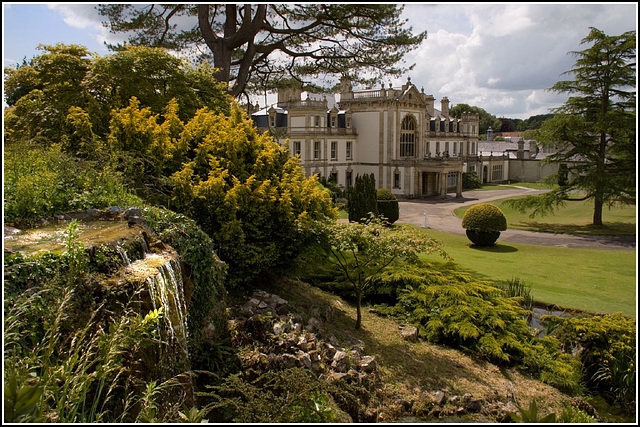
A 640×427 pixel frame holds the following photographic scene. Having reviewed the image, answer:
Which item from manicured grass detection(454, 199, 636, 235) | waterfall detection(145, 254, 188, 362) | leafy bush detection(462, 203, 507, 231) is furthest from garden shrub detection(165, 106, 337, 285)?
manicured grass detection(454, 199, 636, 235)

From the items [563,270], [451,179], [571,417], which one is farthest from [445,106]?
[571,417]

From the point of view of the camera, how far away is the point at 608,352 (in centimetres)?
907

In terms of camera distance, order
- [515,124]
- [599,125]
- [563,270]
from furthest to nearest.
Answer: [515,124] < [599,125] < [563,270]

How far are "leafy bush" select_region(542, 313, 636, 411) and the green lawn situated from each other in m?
2.65

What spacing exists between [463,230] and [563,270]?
969 centimetres

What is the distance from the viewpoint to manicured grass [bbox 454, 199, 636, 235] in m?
27.4

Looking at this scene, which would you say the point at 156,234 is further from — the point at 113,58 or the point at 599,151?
the point at 599,151

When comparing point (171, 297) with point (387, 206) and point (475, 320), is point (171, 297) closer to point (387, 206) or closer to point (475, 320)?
point (475, 320)

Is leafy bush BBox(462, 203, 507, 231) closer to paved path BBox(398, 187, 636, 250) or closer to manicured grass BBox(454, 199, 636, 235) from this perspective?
paved path BBox(398, 187, 636, 250)

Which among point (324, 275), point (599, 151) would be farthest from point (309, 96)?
point (324, 275)

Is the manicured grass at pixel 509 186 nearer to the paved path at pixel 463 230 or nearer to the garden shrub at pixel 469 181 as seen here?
the garden shrub at pixel 469 181

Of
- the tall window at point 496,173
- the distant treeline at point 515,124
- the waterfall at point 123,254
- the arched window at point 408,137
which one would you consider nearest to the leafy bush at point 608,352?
the waterfall at point 123,254

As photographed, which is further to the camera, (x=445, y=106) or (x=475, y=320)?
(x=445, y=106)

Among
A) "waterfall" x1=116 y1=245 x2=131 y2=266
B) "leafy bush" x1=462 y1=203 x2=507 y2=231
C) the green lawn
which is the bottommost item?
the green lawn
